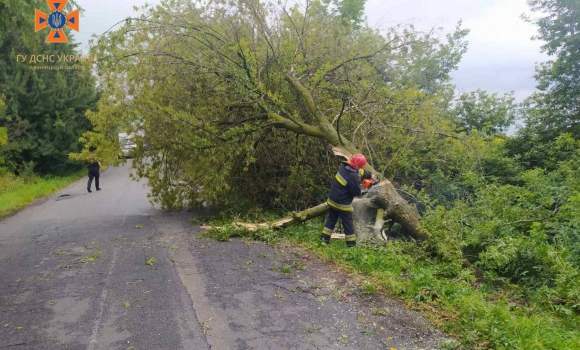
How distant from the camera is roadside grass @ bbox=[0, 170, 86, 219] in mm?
12917

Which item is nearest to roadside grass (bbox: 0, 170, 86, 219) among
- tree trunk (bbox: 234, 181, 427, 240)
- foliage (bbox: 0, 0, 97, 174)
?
foliage (bbox: 0, 0, 97, 174)

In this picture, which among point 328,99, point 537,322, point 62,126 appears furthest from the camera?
point 62,126

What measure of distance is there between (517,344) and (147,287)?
3948 millimetres

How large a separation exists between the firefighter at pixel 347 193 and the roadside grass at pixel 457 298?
235mm

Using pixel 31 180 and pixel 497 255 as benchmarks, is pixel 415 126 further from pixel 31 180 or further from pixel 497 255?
pixel 31 180

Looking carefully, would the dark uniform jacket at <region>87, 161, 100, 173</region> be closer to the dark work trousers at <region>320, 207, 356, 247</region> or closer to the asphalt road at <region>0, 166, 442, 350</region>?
the asphalt road at <region>0, 166, 442, 350</region>

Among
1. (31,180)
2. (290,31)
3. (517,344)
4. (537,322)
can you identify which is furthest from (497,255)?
(31,180)

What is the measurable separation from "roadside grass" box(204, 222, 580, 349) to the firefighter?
23 cm

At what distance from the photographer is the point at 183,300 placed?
15.4 feet

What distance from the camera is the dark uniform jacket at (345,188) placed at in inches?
270

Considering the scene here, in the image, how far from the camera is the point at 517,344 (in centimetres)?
353

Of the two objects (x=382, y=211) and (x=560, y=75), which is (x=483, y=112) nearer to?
(x=560, y=75)

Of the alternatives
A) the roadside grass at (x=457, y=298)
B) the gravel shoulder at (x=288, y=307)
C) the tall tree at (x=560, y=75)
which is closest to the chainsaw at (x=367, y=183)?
the roadside grass at (x=457, y=298)

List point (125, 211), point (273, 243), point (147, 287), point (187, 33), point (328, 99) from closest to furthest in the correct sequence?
point (147, 287) < point (273, 243) < point (187, 33) < point (328, 99) < point (125, 211)
